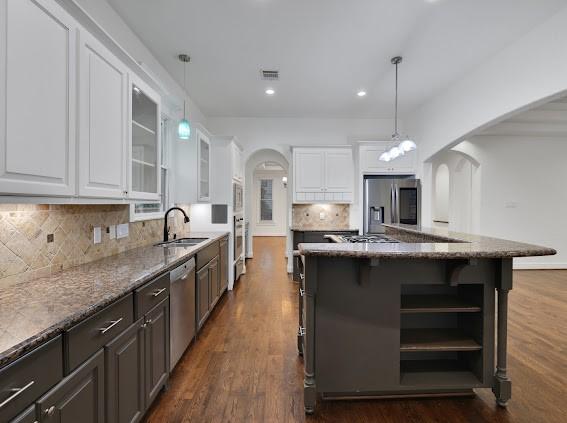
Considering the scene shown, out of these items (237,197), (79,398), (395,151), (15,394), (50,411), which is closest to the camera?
(15,394)

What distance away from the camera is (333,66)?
3771mm

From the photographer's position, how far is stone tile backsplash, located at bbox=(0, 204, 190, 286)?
1575mm

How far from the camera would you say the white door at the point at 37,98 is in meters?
1.16

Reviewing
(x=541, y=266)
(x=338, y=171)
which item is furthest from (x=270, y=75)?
(x=541, y=266)

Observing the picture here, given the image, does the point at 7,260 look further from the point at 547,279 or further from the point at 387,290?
the point at 547,279

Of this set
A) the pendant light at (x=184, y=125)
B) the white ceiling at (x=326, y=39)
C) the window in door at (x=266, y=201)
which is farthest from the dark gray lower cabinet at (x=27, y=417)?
the window in door at (x=266, y=201)

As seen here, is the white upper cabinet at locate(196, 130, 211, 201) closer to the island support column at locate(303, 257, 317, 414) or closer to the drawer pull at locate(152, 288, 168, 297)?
the drawer pull at locate(152, 288, 168, 297)

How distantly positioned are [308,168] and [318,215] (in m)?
1.01

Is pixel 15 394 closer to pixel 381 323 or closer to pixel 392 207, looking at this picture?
pixel 381 323

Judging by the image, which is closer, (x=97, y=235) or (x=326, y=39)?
(x=97, y=235)

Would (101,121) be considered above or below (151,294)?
above

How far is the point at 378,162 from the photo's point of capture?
18.3 feet

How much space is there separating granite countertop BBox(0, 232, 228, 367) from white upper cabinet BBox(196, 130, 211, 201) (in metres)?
2.03

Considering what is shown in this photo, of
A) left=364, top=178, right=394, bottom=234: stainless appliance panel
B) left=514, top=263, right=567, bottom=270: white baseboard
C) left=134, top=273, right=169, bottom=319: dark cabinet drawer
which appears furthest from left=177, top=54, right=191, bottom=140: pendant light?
left=514, top=263, right=567, bottom=270: white baseboard
